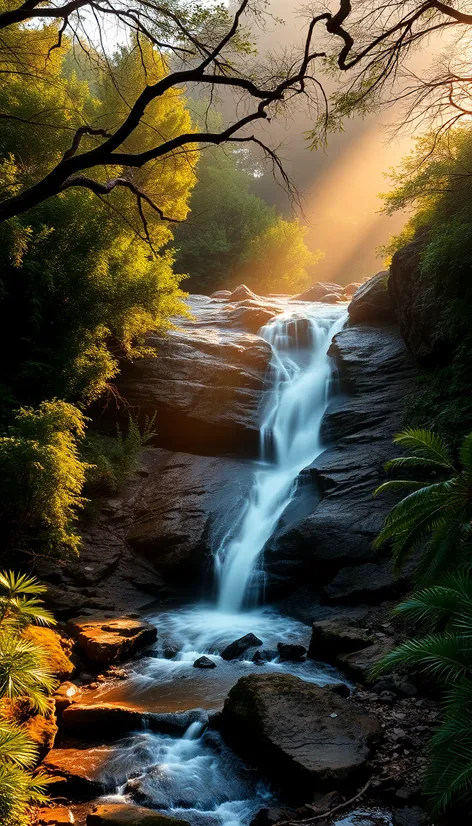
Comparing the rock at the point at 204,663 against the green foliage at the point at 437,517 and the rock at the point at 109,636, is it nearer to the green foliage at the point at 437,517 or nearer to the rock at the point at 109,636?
the rock at the point at 109,636

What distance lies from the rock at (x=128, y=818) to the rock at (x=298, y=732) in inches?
44.1

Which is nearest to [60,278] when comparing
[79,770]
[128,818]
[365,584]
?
[365,584]

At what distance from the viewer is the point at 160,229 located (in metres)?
14.5

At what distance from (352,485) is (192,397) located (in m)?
5.53

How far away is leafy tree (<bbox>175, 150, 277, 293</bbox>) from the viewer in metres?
33.4

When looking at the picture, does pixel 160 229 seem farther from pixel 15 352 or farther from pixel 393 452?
pixel 393 452

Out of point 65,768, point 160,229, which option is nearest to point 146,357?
point 160,229

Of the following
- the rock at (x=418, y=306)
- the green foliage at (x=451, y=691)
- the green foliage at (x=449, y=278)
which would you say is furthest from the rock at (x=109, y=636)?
the rock at (x=418, y=306)

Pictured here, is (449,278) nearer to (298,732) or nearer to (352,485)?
(352,485)

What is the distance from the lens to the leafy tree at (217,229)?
33438mm

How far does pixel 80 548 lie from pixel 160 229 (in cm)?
870

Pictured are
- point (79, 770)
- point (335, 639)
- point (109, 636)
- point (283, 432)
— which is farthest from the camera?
point (283, 432)

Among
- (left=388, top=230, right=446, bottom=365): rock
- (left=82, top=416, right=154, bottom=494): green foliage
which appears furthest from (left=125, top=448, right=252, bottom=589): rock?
(left=388, top=230, right=446, bottom=365): rock

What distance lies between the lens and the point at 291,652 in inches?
304
